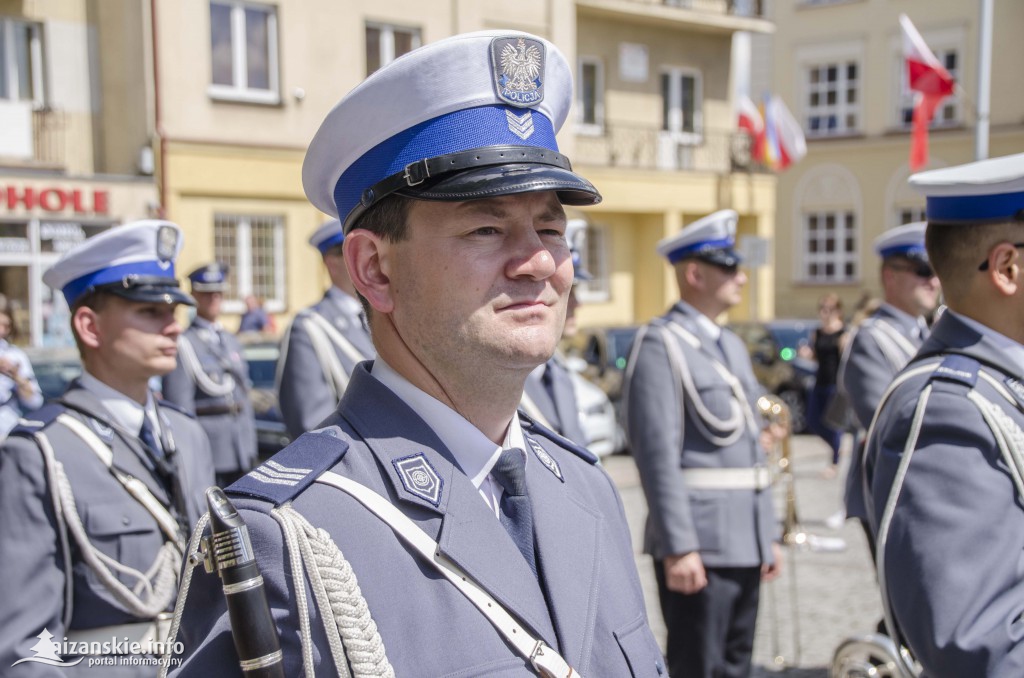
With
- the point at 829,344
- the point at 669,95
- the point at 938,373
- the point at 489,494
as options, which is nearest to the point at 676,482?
the point at 938,373

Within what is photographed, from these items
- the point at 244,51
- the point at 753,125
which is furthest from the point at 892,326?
the point at 753,125

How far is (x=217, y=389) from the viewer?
858 cm

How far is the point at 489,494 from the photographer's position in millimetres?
1948

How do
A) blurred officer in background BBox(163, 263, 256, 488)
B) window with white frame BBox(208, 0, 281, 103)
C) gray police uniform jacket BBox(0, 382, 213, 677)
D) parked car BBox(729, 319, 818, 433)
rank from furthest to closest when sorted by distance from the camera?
1. window with white frame BBox(208, 0, 281, 103)
2. parked car BBox(729, 319, 818, 433)
3. blurred officer in background BBox(163, 263, 256, 488)
4. gray police uniform jacket BBox(0, 382, 213, 677)

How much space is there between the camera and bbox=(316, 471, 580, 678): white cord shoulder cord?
67.7 inches

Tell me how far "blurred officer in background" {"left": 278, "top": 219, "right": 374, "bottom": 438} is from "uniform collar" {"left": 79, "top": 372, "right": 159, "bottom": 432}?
2118 mm

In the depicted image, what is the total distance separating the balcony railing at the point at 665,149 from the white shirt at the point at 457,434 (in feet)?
71.4

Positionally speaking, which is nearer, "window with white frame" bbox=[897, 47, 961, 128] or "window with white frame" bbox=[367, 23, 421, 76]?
"window with white frame" bbox=[367, 23, 421, 76]

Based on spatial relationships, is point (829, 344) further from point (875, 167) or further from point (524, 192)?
point (875, 167)

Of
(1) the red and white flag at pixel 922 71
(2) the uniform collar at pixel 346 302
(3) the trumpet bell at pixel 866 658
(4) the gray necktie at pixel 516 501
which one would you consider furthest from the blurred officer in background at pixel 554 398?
(1) the red and white flag at pixel 922 71

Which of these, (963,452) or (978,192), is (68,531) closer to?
(963,452)

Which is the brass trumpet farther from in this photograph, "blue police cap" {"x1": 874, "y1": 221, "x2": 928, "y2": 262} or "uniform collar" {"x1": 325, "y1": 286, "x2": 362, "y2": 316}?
"uniform collar" {"x1": 325, "y1": 286, "x2": 362, "y2": 316}

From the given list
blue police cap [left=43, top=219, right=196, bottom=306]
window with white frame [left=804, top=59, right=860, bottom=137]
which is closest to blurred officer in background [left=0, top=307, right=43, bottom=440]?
blue police cap [left=43, top=219, right=196, bottom=306]

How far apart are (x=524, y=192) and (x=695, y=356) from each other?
3249 millimetres
